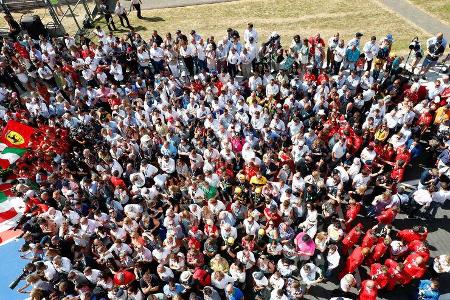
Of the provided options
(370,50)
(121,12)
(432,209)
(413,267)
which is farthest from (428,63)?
(121,12)

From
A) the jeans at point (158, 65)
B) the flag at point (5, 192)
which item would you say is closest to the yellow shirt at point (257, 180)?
the jeans at point (158, 65)

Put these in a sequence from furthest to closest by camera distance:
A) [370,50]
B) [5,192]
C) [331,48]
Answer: [331,48] → [370,50] → [5,192]

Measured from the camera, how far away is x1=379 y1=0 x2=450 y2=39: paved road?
18047mm

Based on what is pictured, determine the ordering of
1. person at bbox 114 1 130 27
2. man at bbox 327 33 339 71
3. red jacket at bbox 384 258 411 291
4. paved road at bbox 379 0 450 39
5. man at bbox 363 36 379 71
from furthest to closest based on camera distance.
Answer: person at bbox 114 1 130 27
paved road at bbox 379 0 450 39
man at bbox 327 33 339 71
man at bbox 363 36 379 71
red jacket at bbox 384 258 411 291

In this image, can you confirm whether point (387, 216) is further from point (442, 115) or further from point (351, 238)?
point (442, 115)

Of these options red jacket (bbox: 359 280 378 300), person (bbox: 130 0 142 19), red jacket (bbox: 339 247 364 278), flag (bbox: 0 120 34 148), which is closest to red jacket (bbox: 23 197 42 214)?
flag (bbox: 0 120 34 148)

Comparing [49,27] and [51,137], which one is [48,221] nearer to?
[51,137]

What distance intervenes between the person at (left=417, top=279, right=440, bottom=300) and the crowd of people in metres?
0.03

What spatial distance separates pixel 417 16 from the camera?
759 inches

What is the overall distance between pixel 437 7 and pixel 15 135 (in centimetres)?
2171

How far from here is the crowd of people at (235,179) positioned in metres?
8.19

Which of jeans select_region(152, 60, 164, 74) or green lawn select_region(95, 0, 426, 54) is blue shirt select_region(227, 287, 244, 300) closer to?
jeans select_region(152, 60, 164, 74)

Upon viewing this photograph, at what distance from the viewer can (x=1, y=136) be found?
11484 millimetres

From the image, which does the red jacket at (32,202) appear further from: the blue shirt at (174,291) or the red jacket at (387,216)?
the red jacket at (387,216)
